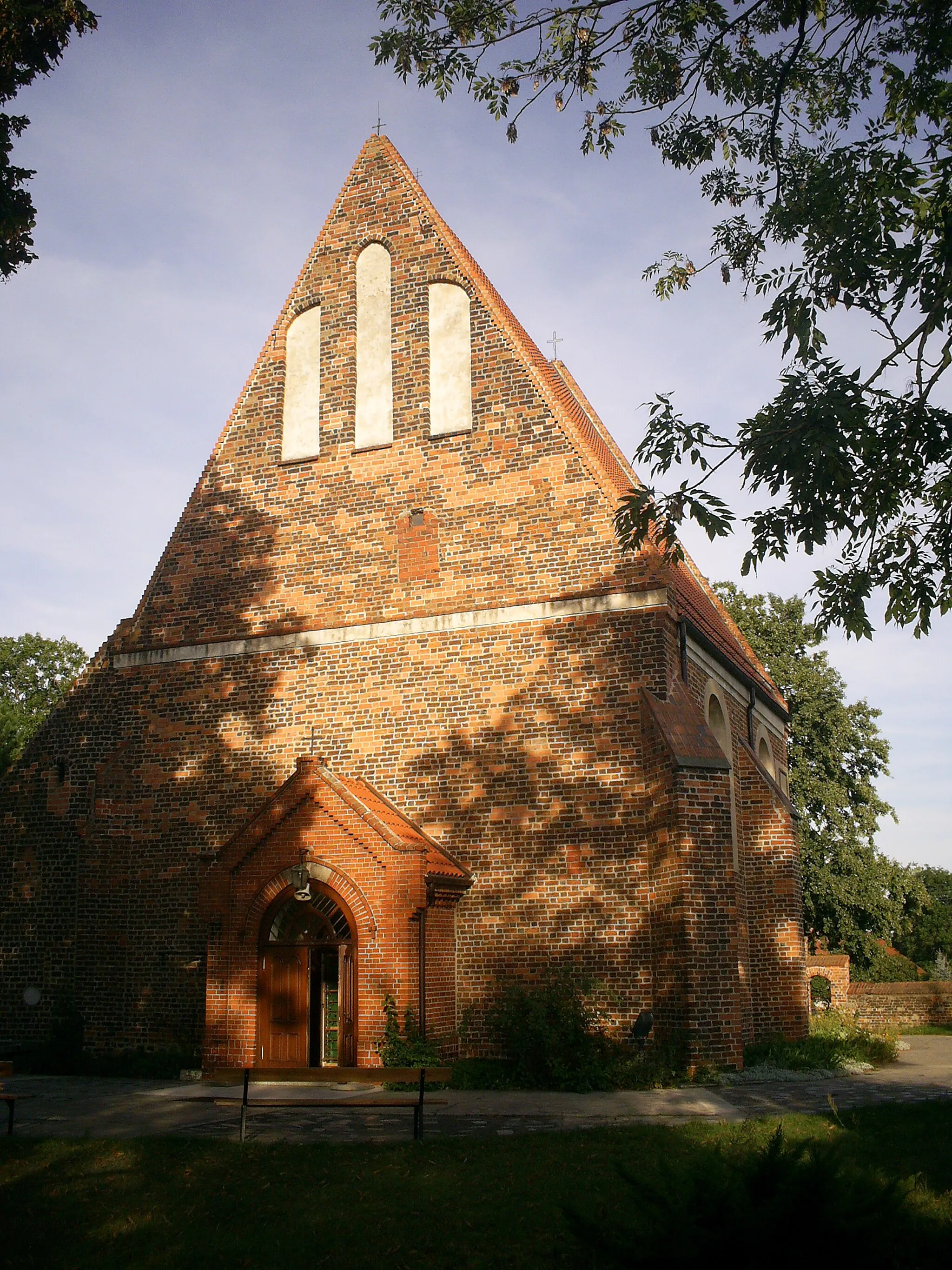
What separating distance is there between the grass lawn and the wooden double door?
522 centimetres

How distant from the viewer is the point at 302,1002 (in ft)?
50.2

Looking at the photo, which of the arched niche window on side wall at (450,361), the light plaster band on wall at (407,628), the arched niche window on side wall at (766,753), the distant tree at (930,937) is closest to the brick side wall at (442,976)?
the light plaster band on wall at (407,628)

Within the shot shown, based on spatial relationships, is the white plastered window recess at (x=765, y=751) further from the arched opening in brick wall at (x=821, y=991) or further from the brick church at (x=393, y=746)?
the arched opening in brick wall at (x=821, y=991)

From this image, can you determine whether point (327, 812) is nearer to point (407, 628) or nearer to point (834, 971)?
point (407, 628)

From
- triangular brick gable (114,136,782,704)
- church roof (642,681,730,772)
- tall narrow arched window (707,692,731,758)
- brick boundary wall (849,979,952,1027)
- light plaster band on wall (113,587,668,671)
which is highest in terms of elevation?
triangular brick gable (114,136,782,704)

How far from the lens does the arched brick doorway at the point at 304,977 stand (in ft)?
49.7

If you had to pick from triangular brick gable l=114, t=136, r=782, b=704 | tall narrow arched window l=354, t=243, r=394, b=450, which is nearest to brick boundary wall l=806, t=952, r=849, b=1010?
triangular brick gable l=114, t=136, r=782, b=704

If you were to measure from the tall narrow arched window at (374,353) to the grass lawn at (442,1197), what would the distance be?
1098 centimetres

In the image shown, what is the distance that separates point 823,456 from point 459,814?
27.2 ft

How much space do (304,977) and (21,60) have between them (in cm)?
1073

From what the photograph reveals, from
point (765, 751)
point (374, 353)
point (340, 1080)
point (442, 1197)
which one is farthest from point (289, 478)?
point (442, 1197)

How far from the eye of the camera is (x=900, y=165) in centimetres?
939

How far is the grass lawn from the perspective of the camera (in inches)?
183

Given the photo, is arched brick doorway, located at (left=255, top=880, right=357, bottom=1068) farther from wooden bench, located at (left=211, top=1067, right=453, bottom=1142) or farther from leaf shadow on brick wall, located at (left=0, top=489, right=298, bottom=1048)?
leaf shadow on brick wall, located at (left=0, top=489, right=298, bottom=1048)
